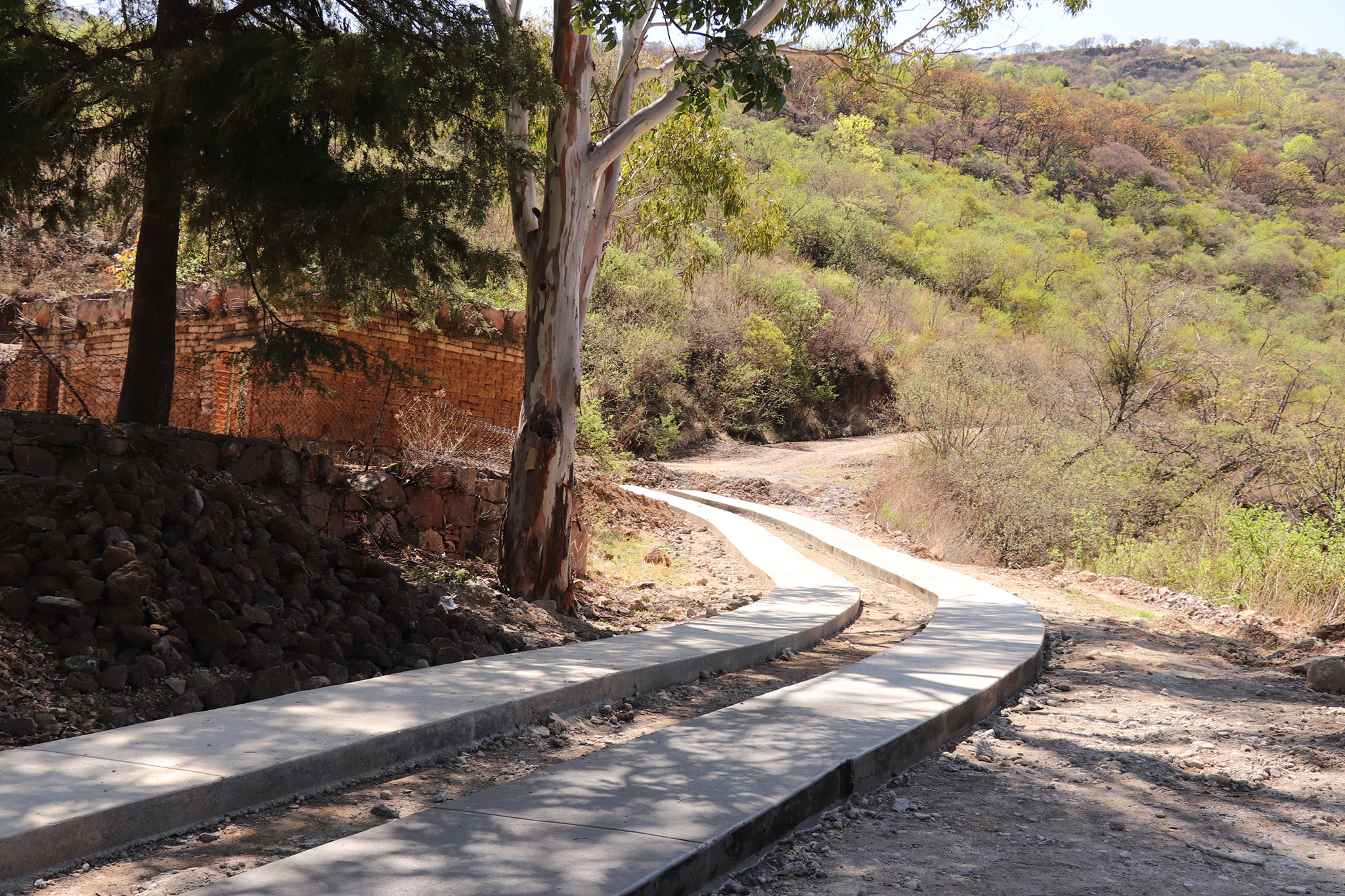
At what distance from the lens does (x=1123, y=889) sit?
3.01 m

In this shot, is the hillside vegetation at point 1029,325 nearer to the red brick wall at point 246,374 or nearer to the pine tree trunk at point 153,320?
the red brick wall at point 246,374

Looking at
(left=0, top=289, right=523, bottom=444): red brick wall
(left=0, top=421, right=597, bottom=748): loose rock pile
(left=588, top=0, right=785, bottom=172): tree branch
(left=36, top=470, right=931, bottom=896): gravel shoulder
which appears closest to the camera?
(left=36, top=470, right=931, bottom=896): gravel shoulder

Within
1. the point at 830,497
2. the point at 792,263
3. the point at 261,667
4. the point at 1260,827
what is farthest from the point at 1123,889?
the point at 792,263

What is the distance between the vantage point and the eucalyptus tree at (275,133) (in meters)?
6.41

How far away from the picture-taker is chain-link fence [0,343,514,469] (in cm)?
951

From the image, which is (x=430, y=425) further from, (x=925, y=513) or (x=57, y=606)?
(x=925, y=513)

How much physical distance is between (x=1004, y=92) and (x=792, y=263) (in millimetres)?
44694

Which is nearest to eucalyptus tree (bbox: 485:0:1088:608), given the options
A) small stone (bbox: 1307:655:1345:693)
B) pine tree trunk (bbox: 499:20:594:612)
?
pine tree trunk (bbox: 499:20:594:612)

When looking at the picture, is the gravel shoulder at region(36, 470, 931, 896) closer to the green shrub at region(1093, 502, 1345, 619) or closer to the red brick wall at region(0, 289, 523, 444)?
the red brick wall at region(0, 289, 523, 444)

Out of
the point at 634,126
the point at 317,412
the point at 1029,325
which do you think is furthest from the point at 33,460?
the point at 1029,325

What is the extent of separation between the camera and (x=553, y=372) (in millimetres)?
7914

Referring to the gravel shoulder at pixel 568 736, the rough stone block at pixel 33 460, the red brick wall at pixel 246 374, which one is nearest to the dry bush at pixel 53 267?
the red brick wall at pixel 246 374

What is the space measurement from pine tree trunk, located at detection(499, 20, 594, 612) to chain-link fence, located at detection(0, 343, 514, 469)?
1.64m

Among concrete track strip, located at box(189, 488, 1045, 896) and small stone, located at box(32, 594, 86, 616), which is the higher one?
small stone, located at box(32, 594, 86, 616)
